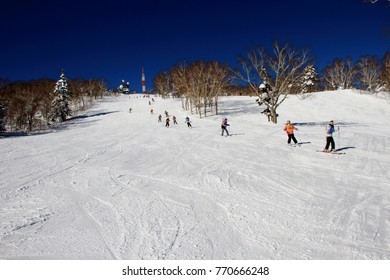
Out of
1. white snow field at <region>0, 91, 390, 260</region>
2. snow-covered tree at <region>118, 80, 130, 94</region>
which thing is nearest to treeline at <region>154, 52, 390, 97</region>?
white snow field at <region>0, 91, 390, 260</region>

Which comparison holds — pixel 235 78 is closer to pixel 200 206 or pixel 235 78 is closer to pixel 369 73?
pixel 200 206

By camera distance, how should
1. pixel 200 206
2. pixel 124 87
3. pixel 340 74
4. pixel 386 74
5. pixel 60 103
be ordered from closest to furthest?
pixel 200 206 → pixel 60 103 → pixel 386 74 → pixel 340 74 → pixel 124 87

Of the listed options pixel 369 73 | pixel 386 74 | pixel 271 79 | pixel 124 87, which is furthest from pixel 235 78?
pixel 124 87

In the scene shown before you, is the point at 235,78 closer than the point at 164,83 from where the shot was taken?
Yes

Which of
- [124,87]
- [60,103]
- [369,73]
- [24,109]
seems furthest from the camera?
Result: [124,87]

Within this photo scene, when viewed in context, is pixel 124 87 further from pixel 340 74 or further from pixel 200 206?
pixel 200 206

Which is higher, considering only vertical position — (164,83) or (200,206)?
(164,83)

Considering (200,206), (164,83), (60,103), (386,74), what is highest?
(164,83)

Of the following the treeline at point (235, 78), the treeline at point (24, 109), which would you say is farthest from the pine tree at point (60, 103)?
the treeline at point (235, 78)

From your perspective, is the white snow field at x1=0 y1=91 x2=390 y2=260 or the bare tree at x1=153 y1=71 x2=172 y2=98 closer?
the white snow field at x1=0 y1=91 x2=390 y2=260

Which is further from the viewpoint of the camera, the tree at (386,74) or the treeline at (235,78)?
the tree at (386,74)

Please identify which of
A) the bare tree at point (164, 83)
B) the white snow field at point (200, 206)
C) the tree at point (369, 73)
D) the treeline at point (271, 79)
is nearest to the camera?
the white snow field at point (200, 206)

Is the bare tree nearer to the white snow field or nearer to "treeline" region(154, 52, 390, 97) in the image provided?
"treeline" region(154, 52, 390, 97)

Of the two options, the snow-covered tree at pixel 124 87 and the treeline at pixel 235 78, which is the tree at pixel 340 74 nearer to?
the treeline at pixel 235 78
